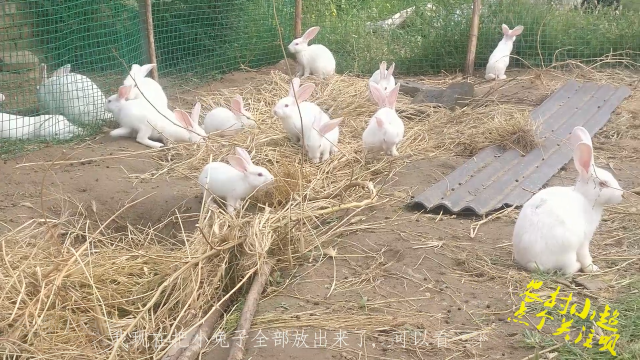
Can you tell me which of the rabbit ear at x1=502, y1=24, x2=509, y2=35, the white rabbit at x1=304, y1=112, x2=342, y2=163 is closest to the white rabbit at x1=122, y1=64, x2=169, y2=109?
the white rabbit at x1=304, y1=112, x2=342, y2=163

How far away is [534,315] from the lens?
3906mm

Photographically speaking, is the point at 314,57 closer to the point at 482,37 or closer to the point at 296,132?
the point at 482,37

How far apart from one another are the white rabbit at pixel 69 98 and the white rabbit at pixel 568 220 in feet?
14.5

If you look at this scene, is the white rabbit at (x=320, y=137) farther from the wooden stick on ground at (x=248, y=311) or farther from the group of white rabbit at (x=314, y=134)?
the wooden stick on ground at (x=248, y=311)

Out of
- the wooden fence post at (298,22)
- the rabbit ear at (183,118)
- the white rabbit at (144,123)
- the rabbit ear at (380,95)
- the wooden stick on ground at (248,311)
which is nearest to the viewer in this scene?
the wooden stick on ground at (248,311)

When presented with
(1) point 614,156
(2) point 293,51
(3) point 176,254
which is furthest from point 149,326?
(2) point 293,51

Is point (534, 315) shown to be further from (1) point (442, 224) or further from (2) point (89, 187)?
(2) point (89, 187)

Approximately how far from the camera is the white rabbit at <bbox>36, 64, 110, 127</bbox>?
289 inches

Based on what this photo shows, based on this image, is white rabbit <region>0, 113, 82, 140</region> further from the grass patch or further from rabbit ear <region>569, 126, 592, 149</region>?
rabbit ear <region>569, 126, 592, 149</region>

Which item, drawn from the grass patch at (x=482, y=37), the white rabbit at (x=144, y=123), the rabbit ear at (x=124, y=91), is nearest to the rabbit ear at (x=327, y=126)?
the white rabbit at (x=144, y=123)

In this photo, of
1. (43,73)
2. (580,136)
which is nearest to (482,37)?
(43,73)

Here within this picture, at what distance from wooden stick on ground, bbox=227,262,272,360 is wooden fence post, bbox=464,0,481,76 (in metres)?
5.82

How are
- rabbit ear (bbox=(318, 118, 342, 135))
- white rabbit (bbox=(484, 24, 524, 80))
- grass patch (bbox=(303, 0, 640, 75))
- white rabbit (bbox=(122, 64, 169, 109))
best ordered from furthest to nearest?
grass patch (bbox=(303, 0, 640, 75))
white rabbit (bbox=(484, 24, 524, 80))
white rabbit (bbox=(122, 64, 169, 109))
rabbit ear (bbox=(318, 118, 342, 135))

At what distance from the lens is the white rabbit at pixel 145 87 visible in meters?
7.18
